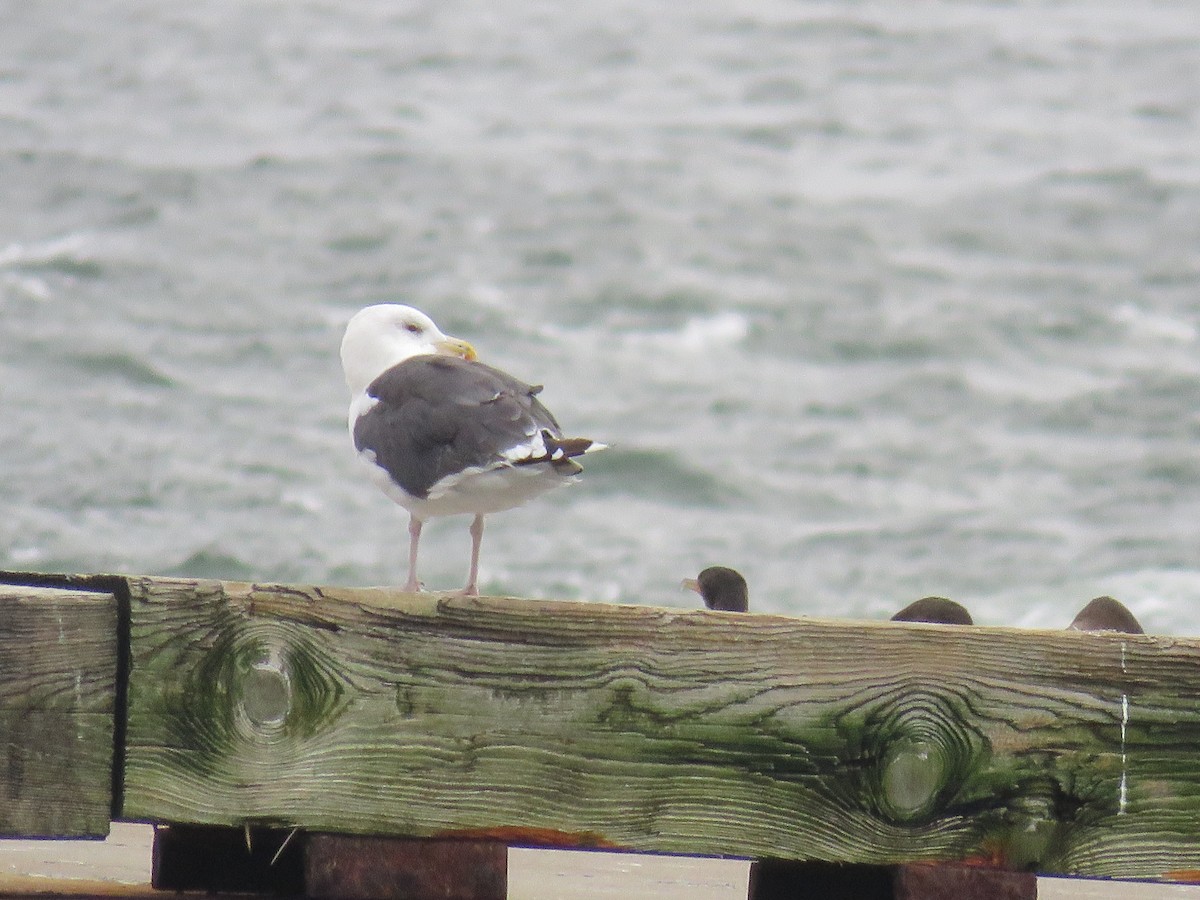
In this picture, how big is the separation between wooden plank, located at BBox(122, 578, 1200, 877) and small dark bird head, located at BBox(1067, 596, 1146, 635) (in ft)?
9.61

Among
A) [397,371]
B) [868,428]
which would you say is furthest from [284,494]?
[397,371]

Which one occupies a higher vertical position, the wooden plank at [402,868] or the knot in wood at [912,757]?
the knot in wood at [912,757]

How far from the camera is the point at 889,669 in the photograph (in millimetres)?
3268

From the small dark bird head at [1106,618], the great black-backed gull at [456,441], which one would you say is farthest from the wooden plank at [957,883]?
the small dark bird head at [1106,618]

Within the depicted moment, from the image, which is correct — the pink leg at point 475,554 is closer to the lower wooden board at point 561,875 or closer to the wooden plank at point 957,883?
the lower wooden board at point 561,875

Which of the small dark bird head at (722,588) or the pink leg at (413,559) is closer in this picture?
the pink leg at (413,559)

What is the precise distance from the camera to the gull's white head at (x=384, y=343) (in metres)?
5.38

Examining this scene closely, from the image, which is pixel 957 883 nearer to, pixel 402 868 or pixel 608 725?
pixel 608 725

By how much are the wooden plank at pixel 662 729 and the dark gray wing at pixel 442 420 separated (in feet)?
4.36

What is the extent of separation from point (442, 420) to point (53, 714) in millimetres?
1818

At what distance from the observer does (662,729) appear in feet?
10.6

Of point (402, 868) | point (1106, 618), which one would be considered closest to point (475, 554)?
point (402, 868)

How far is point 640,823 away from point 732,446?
11925mm

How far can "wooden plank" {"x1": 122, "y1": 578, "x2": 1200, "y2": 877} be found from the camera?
10.1ft
